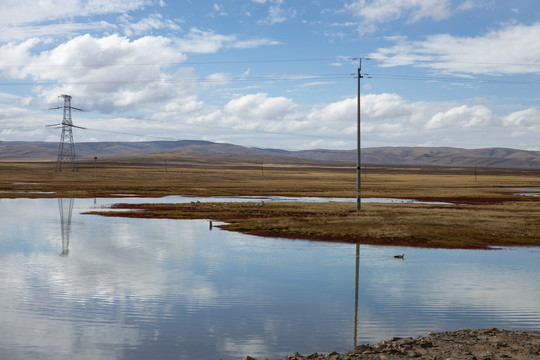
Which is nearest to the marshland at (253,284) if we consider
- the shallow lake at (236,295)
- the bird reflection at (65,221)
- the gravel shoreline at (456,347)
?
the shallow lake at (236,295)

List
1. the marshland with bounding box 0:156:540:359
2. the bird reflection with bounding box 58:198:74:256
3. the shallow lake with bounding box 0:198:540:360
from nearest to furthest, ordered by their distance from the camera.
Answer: the shallow lake with bounding box 0:198:540:360
the marshland with bounding box 0:156:540:359
the bird reflection with bounding box 58:198:74:256

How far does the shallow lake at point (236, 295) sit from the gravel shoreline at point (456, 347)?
1152mm

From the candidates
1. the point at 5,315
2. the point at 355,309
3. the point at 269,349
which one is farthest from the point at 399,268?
the point at 5,315

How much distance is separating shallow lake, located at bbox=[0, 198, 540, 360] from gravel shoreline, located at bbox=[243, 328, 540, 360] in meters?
1.15

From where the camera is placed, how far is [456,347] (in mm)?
12898

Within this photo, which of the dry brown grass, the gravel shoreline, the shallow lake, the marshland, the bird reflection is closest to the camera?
the gravel shoreline

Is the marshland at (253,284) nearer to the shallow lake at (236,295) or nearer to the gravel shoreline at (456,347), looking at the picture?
the shallow lake at (236,295)

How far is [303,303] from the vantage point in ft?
60.2

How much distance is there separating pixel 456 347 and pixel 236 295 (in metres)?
8.55

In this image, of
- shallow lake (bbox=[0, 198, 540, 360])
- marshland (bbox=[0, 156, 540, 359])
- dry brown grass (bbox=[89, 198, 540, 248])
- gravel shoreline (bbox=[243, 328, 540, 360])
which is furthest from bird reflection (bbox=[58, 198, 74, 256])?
gravel shoreline (bbox=[243, 328, 540, 360])

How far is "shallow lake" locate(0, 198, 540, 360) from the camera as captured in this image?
558 inches

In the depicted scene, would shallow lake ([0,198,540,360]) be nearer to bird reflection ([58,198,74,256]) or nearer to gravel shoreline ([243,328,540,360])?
bird reflection ([58,198,74,256])

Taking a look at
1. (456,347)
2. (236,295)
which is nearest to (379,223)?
(236,295)

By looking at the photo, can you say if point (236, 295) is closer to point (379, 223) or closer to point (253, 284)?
point (253, 284)
